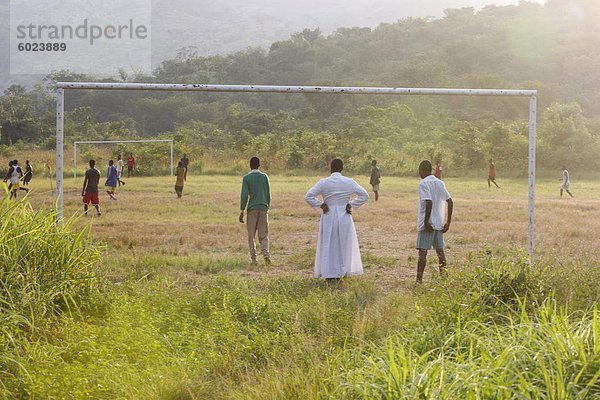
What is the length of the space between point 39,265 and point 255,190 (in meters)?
5.02

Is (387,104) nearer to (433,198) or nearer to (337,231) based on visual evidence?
(433,198)

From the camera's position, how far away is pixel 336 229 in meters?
10.6

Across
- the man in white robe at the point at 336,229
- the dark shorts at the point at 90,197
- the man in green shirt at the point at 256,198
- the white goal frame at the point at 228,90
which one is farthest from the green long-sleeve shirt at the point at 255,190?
the dark shorts at the point at 90,197

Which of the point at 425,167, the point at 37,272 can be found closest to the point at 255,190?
the point at 425,167

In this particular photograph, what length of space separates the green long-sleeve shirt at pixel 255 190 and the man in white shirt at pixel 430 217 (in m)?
2.40

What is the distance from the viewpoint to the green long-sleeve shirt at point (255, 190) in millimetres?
12102

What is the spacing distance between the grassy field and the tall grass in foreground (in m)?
0.15

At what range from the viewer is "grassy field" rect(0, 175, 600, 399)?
4.82 metres

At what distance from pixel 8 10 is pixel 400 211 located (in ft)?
594

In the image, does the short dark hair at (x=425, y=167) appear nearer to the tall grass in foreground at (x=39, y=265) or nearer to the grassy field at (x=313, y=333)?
the grassy field at (x=313, y=333)

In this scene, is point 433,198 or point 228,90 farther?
point 433,198

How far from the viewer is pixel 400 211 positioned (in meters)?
22.5

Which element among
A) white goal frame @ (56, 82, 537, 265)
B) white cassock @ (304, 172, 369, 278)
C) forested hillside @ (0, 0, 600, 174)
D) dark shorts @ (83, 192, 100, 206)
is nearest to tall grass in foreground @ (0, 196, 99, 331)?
white goal frame @ (56, 82, 537, 265)

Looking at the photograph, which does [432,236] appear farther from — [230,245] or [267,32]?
[267,32]
